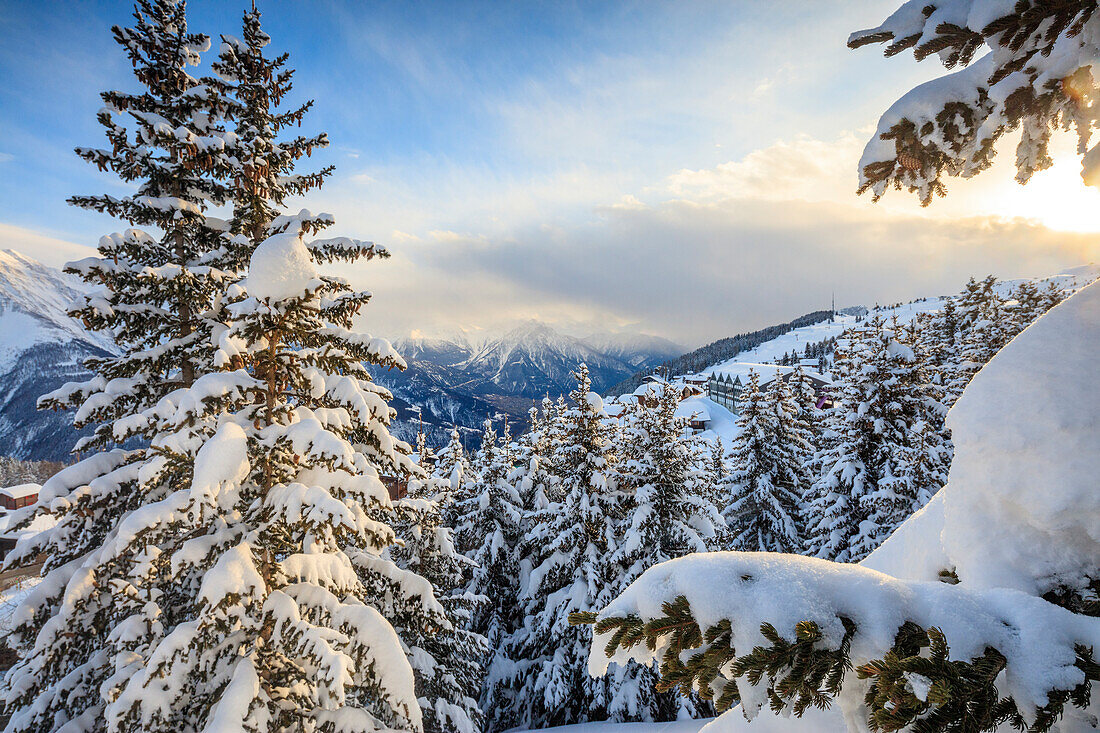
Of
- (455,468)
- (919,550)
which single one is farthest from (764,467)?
(919,550)

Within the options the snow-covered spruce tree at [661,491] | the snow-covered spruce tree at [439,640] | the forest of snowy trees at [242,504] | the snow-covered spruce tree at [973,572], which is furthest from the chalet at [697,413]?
the snow-covered spruce tree at [973,572]

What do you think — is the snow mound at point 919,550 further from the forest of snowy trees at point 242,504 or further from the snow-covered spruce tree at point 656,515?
the snow-covered spruce tree at point 656,515

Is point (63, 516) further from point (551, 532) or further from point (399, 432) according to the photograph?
point (399, 432)

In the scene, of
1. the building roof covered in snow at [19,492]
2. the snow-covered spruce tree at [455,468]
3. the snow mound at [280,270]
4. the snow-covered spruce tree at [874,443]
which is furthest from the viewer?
the building roof covered in snow at [19,492]

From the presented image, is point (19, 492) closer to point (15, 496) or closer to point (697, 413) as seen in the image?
point (15, 496)

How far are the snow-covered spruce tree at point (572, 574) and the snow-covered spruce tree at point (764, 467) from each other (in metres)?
6.17

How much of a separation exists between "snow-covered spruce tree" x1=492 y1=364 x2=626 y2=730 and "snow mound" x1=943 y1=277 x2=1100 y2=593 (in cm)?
1140

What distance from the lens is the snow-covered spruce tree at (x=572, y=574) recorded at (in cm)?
1369

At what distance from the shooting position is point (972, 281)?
2309 cm

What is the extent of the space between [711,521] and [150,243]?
15.3 metres

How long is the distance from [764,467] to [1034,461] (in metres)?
17.6

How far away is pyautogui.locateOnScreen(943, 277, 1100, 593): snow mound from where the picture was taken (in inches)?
69.1

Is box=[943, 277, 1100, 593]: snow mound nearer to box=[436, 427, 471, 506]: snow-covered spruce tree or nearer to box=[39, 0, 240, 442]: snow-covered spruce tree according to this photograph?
box=[39, 0, 240, 442]: snow-covered spruce tree

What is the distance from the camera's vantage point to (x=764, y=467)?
17.7 metres
